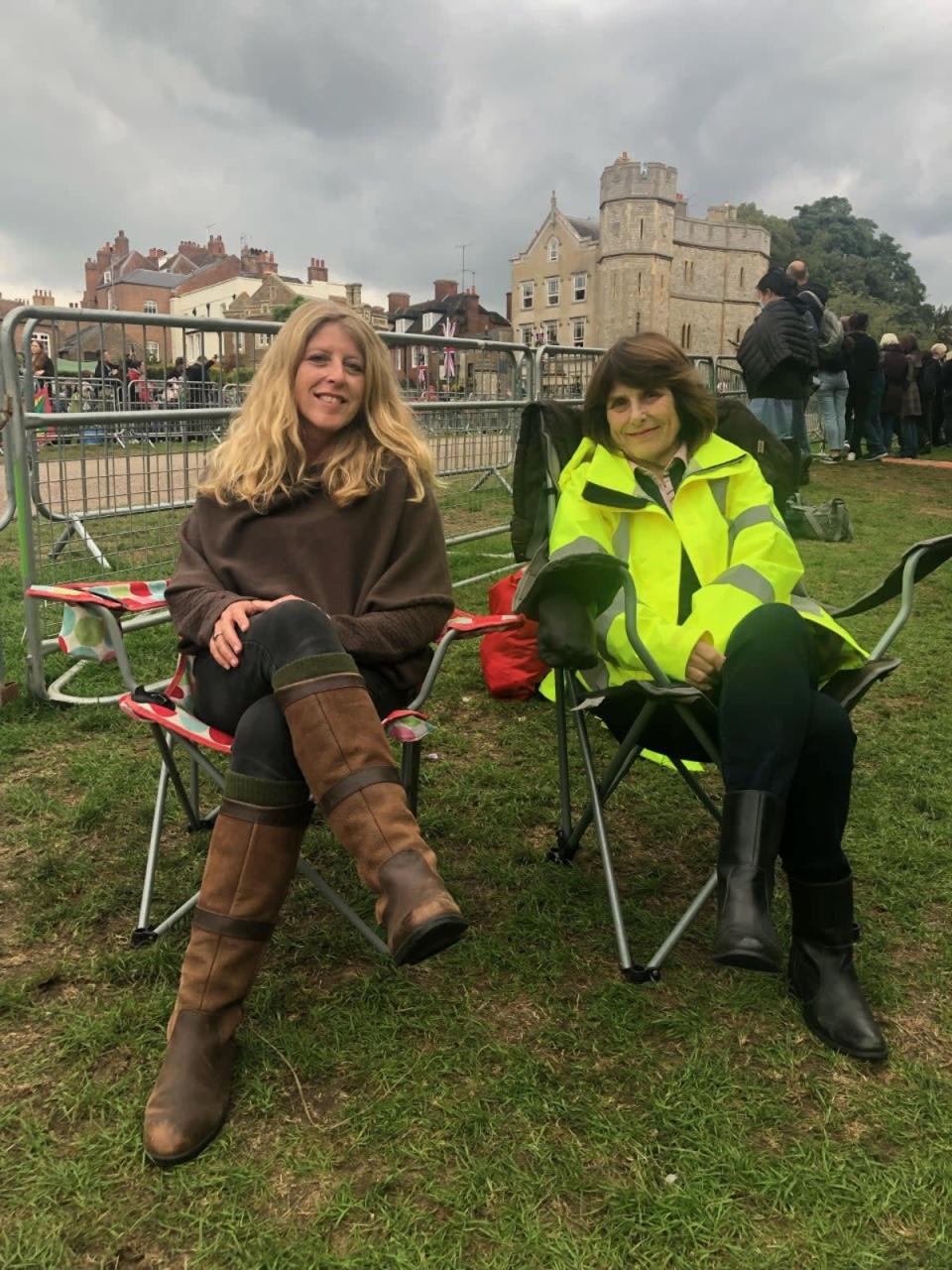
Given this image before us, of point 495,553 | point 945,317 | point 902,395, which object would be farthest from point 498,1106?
point 945,317

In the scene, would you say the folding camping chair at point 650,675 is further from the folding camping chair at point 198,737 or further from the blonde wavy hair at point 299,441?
the blonde wavy hair at point 299,441

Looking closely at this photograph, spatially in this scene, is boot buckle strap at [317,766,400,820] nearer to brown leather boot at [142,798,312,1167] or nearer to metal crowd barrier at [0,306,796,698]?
brown leather boot at [142,798,312,1167]

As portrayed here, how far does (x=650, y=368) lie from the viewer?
98.6 inches

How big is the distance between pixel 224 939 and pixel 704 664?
3.81ft

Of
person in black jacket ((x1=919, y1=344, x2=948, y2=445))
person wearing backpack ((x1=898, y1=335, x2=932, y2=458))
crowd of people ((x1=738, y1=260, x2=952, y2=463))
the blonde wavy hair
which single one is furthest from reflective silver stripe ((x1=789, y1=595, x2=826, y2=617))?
person in black jacket ((x1=919, y1=344, x2=948, y2=445))

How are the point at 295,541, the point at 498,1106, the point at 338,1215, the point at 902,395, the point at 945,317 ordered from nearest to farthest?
the point at 338,1215 → the point at 498,1106 → the point at 295,541 → the point at 902,395 → the point at 945,317

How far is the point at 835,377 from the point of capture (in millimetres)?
11156

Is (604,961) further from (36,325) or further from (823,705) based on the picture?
(36,325)

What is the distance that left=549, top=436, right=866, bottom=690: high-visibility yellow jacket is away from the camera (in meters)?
2.38

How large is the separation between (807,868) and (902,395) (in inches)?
533

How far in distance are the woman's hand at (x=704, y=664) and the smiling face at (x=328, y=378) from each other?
1035 mm

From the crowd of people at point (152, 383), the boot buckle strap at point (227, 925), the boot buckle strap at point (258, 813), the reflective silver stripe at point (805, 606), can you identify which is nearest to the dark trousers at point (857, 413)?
the crowd of people at point (152, 383)

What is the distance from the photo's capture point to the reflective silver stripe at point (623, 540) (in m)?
2.52

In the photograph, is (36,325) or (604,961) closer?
(604,961)
